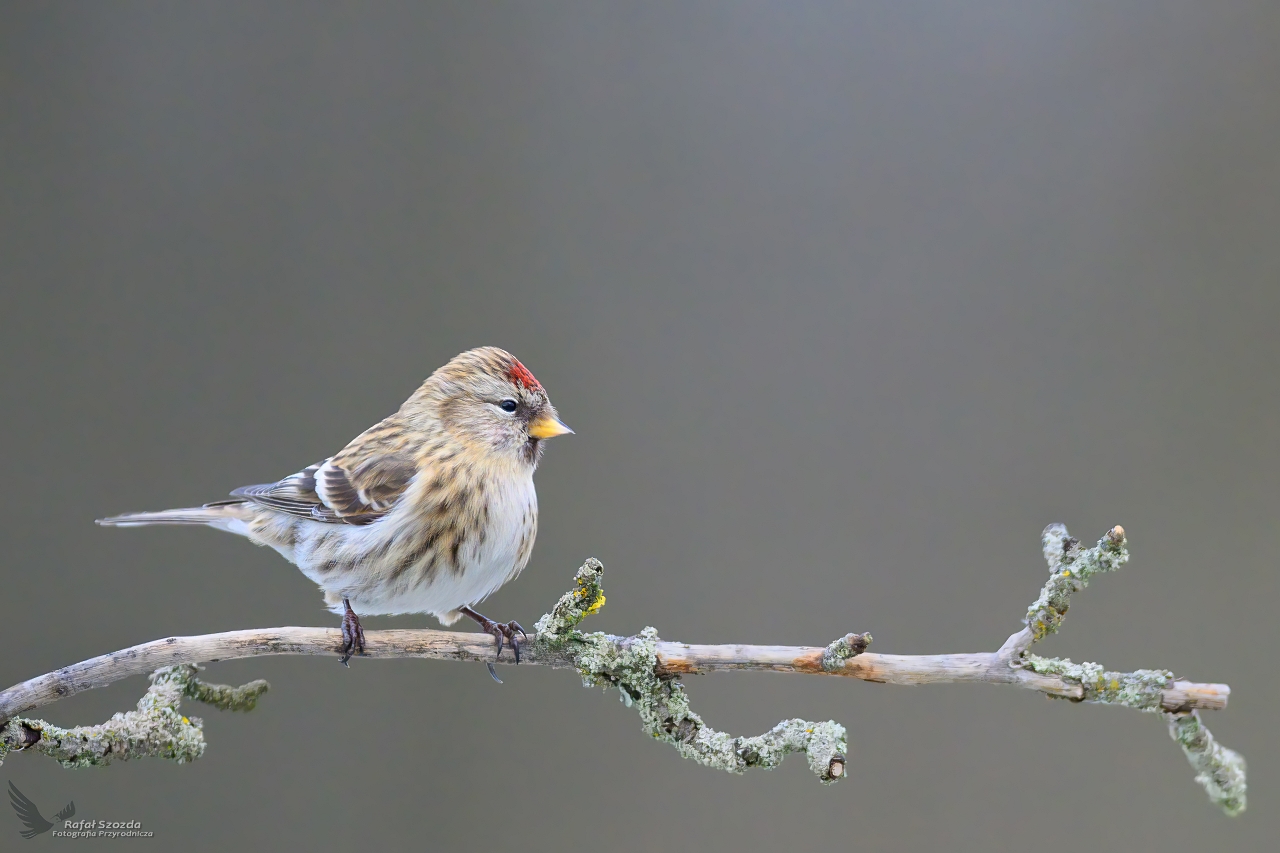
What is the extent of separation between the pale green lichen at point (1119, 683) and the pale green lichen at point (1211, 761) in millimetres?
25

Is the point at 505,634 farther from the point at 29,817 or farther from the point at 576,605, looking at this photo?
the point at 29,817

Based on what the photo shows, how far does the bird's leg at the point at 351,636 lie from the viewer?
1.02 metres

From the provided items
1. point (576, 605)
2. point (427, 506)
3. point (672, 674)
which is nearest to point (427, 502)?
point (427, 506)

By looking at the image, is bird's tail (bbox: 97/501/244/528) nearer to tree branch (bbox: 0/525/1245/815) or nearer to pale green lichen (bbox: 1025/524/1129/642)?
tree branch (bbox: 0/525/1245/815)

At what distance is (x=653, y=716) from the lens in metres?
0.95

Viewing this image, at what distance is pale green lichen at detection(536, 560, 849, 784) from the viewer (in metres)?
0.90

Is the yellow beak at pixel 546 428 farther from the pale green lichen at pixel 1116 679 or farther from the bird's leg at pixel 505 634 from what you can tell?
the pale green lichen at pixel 1116 679

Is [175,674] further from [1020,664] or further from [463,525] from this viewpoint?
[1020,664]

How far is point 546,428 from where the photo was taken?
1087 mm

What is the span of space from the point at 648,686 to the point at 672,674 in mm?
27

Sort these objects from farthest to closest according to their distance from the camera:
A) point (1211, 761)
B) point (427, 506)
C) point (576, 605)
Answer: point (427, 506) < point (576, 605) < point (1211, 761)

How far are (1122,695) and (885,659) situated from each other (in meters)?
0.20

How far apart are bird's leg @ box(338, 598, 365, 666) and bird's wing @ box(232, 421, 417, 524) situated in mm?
106

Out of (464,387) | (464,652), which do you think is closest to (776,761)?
(464,652)
